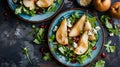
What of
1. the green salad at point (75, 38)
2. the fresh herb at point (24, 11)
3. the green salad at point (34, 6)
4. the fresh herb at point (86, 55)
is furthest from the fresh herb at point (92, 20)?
the fresh herb at point (24, 11)

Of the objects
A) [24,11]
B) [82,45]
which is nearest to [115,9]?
→ [82,45]

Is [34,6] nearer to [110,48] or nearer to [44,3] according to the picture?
[44,3]

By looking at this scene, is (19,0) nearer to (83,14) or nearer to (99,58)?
(83,14)

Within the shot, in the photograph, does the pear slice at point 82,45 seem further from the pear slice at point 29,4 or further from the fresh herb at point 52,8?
the pear slice at point 29,4

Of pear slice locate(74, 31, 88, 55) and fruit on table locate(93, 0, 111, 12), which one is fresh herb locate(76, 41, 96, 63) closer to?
pear slice locate(74, 31, 88, 55)

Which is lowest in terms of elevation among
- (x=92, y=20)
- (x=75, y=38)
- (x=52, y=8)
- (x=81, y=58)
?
(x=81, y=58)

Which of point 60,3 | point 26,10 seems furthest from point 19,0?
point 60,3
